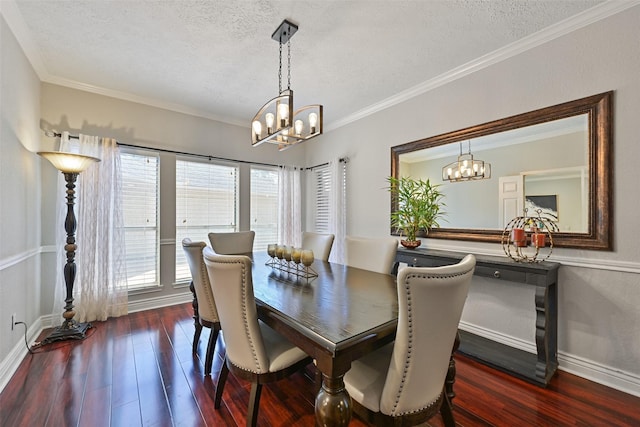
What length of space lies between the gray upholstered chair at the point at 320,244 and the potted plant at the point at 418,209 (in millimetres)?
810

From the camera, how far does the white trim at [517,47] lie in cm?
192

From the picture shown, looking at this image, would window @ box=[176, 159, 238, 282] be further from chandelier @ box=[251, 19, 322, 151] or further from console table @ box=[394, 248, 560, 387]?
console table @ box=[394, 248, 560, 387]

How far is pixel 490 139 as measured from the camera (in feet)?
8.36

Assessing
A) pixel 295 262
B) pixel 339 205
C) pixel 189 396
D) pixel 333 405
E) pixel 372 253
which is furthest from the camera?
pixel 339 205

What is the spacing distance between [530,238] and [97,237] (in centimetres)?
431

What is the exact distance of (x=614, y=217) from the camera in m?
1.91

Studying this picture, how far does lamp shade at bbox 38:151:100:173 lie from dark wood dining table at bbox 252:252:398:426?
216 centimetres

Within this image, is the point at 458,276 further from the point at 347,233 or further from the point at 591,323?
the point at 347,233

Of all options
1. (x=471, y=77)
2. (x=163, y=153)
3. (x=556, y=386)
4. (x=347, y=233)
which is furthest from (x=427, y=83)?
(x=163, y=153)

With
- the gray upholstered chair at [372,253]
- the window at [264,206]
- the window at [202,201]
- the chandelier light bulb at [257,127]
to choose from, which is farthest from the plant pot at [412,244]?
the window at [202,201]

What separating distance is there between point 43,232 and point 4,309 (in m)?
1.20

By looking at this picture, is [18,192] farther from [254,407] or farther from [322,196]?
[322,196]

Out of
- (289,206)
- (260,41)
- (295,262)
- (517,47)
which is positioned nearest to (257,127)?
(260,41)

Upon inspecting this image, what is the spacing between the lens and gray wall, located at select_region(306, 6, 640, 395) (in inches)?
72.7
